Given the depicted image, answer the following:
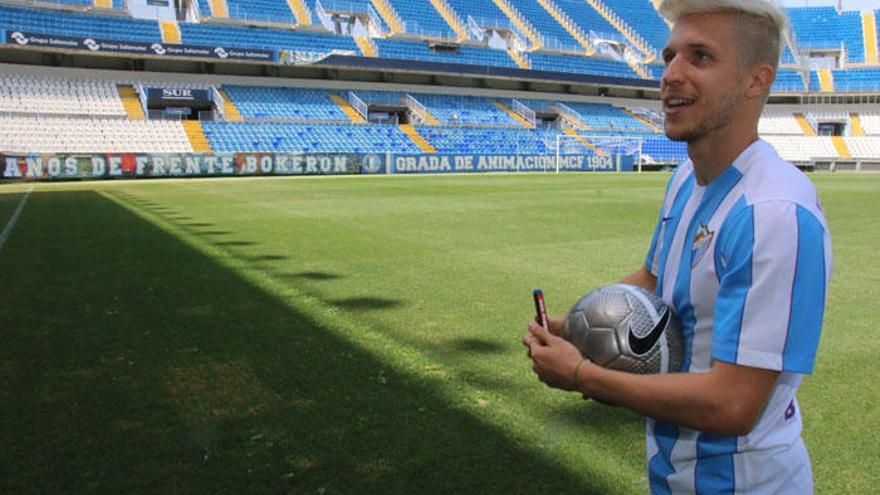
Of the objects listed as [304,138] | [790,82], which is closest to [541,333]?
[304,138]

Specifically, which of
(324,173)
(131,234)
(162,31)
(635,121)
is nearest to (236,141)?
(324,173)

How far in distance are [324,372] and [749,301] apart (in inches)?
143

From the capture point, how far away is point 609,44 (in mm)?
58188

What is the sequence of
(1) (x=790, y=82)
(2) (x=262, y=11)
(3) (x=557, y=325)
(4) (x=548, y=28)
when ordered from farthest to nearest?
(1) (x=790, y=82) → (4) (x=548, y=28) → (2) (x=262, y=11) → (3) (x=557, y=325)

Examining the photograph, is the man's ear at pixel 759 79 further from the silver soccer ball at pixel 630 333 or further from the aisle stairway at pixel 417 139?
the aisle stairway at pixel 417 139

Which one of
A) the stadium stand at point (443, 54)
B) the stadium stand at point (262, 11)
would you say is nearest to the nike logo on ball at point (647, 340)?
the stadium stand at point (443, 54)

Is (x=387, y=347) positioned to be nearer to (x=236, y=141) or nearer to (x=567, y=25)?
(x=236, y=141)

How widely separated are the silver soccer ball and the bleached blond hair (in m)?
0.66

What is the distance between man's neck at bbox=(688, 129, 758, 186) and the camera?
1703mm

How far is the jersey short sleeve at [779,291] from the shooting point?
1440 millimetres

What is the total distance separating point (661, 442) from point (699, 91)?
921 mm

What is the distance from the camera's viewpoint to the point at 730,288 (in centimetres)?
151

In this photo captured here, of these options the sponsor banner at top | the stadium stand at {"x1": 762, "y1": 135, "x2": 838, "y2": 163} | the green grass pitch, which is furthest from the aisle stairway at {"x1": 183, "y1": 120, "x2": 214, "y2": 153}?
the stadium stand at {"x1": 762, "y1": 135, "x2": 838, "y2": 163}

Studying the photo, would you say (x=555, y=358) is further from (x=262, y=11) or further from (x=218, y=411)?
(x=262, y=11)
